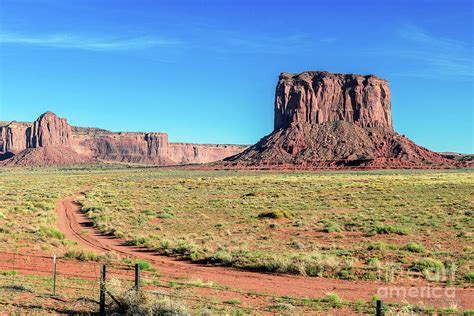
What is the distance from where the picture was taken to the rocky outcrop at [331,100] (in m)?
141

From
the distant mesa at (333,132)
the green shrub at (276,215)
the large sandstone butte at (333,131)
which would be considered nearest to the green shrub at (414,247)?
the green shrub at (276,215)

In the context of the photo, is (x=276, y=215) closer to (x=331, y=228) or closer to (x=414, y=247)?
(x=331, y=228)

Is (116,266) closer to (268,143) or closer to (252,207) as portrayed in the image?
(252,207)

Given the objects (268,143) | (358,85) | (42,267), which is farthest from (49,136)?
(42,267)

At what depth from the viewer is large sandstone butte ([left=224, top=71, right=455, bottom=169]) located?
391ft

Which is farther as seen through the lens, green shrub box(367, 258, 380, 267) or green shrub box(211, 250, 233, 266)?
green shrub box(211, 250, 233, 266)

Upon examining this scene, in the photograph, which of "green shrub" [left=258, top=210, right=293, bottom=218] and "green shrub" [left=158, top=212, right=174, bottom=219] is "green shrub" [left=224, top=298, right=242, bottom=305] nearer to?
"green shrub" [left=258, top=210, right=293, bottom=218]

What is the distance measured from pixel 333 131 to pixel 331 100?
14994 mm

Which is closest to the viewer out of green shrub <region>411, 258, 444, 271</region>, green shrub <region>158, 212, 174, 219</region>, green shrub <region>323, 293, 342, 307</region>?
green shrub <region>323, 293, 342, 307</region>

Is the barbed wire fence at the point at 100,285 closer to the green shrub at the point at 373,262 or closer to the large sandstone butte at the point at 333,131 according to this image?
the green shrub at the point at 373,262

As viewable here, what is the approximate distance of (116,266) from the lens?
14453mm

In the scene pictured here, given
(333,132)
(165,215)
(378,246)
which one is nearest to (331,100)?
(333,132)

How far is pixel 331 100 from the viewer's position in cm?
14462

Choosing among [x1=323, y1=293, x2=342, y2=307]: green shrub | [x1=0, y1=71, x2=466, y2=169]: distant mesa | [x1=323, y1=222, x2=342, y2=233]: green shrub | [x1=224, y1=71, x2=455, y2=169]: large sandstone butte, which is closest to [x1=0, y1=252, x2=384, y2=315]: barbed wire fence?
[x1=323, y1=293, x2=342, y2=307]: green shrub
